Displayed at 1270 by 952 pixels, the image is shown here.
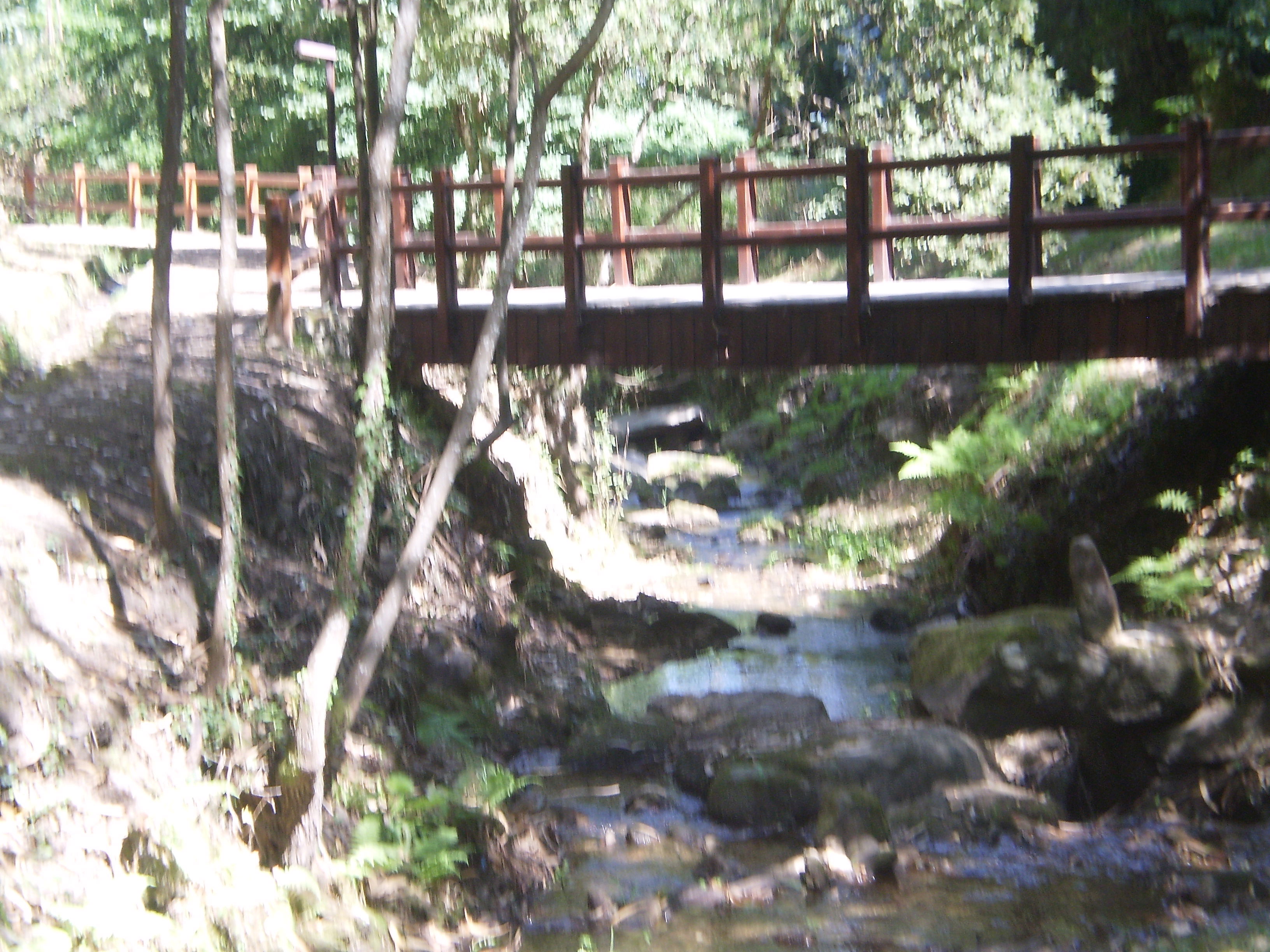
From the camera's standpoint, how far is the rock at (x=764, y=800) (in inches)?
315

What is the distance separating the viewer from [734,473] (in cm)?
1967

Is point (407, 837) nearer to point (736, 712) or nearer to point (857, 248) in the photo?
point (736, 712)

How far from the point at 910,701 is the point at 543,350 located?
13.2 ft

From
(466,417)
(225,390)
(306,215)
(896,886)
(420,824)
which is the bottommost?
(896,886)

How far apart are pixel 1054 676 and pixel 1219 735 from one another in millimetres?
1069

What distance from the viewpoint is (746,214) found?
34.7 feet

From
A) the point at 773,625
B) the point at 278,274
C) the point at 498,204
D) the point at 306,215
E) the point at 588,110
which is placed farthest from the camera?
the point at 306,215

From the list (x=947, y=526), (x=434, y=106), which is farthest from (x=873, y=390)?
(x=434, y=106)

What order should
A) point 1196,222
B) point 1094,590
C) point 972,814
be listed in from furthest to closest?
point 1094,590, point 1196,222, point 972,814

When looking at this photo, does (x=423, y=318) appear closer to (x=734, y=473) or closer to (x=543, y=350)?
(x=543, y=350)

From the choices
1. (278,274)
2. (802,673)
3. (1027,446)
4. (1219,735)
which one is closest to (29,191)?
(278,274)

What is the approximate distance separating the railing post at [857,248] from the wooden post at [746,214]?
2.64ft

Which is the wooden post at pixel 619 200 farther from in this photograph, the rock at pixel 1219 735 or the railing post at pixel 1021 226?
the rock at pixel 1219 735

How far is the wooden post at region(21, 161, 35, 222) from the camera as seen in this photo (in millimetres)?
22266
